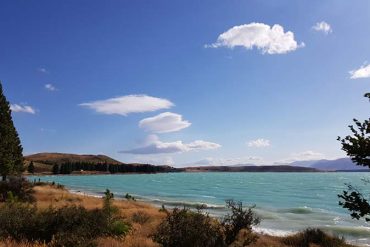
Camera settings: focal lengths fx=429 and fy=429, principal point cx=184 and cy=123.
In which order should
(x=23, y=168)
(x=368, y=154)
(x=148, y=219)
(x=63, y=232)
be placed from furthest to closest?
(x=23, y=168)
(x=148, y=219)
(x=63, y=232)
(x=368, y=154)

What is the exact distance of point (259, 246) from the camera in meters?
15.3

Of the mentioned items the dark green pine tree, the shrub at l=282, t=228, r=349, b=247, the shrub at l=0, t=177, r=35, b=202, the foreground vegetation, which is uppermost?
the dark green pine tree

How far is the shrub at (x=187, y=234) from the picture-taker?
36.0ft

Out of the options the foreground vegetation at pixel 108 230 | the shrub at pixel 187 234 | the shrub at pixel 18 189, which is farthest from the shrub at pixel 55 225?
the shrub at pixel 18 189

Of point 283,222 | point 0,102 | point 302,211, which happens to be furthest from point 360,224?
point 0,102

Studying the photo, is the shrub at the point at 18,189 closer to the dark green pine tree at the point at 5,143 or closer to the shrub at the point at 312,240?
the dark green pine tree at the point at 5,143

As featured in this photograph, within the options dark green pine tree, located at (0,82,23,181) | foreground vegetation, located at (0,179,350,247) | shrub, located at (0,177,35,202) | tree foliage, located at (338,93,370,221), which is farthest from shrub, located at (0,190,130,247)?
dark green pine tree, located at (0,82,23,181)

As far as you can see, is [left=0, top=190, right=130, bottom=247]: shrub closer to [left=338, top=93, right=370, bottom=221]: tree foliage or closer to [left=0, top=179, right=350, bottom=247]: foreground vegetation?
[left=0, top=179, right=350, bottom=247]: foreground vegetation

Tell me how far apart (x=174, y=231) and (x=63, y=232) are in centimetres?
338

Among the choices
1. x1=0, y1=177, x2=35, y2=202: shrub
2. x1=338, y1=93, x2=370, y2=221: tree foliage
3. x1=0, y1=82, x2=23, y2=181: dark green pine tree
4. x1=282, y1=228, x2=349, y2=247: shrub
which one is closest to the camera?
x1=338, y1=93, x2=370, y2=221: tree foliage

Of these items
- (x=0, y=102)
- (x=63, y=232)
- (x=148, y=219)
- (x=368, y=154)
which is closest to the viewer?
(x=368, y=154)

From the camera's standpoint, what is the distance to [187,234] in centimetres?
1104

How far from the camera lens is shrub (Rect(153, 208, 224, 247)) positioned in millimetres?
10977

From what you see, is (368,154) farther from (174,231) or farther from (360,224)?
(360,224)
